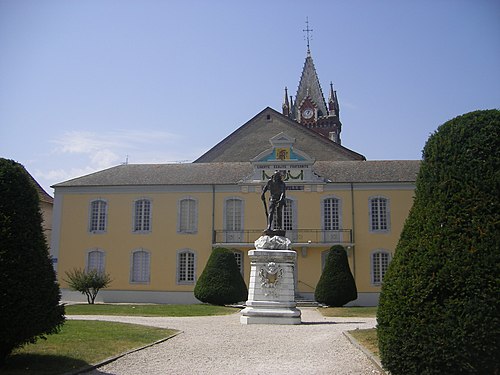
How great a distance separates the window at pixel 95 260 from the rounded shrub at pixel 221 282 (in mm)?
8670

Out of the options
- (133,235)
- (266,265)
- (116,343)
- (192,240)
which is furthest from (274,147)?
(116,343)

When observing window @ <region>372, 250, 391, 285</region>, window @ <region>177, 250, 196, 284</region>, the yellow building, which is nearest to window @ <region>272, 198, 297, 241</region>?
the yellow building

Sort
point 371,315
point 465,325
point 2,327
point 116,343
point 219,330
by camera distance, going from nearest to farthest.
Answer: point 465,325, point 2,327, point 116,343, point 219,330, point 371,315

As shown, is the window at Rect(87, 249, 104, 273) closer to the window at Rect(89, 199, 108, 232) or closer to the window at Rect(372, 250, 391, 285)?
the window at Rect(89, 199, 108, 232)

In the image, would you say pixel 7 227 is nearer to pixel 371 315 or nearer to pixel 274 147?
pixel 371 315

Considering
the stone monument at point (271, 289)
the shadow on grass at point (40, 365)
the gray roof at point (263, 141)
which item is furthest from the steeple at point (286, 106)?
the shadow on grass at point (40, 365)

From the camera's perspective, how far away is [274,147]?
3097 cm

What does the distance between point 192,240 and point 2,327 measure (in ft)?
76.5

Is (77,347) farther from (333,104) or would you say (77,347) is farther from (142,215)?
(333,104)

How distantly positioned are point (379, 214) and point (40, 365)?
79.5 feet

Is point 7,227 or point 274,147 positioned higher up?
point 274,147

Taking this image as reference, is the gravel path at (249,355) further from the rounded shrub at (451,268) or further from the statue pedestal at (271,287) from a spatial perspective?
the rounded shrub at (451,268)

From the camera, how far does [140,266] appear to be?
3088cm

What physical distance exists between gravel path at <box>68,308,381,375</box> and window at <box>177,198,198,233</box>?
17.5m
